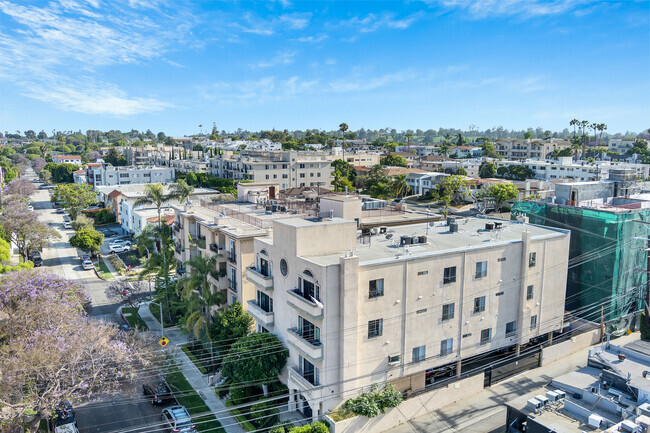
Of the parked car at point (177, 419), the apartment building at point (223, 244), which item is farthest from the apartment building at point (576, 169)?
the parked car at point (177, 419)

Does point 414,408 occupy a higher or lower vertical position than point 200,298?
lower

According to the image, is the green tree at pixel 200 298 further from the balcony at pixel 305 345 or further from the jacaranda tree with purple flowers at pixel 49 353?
the balcony at pixel 305 345

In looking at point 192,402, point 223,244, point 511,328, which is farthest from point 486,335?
point 223,244

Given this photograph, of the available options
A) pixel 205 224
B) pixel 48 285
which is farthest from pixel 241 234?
pixel 48 285

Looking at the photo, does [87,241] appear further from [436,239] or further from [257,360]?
[436,239]

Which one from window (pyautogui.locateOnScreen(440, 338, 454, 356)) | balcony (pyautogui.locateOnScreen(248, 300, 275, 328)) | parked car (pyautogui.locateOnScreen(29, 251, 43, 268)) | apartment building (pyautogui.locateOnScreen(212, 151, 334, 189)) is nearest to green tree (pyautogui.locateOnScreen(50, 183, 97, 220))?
parked car (pyautogui.locateOnScreen(29, 251, 43, 268))

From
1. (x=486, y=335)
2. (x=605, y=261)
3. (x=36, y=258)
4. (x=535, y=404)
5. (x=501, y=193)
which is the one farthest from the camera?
(x=501, y=193)
